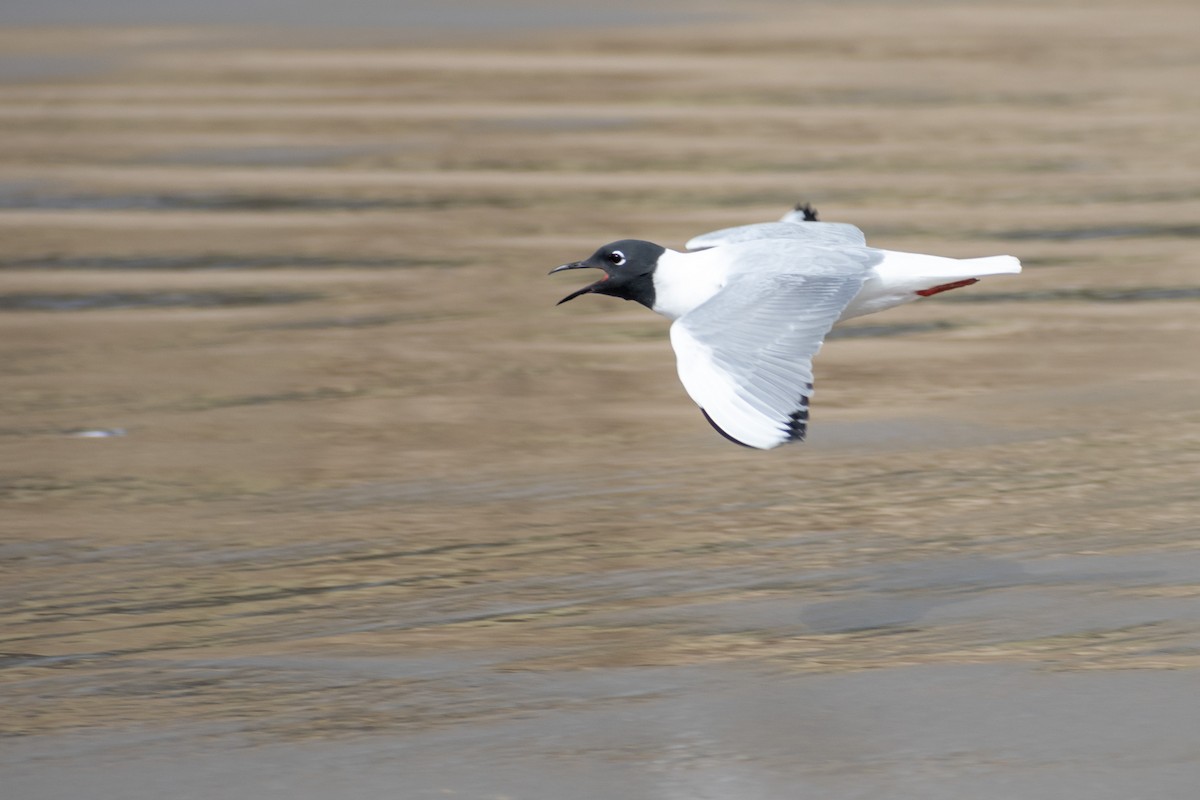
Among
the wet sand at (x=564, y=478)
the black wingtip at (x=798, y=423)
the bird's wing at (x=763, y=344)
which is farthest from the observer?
the bird's wing at (x=763, y=344)

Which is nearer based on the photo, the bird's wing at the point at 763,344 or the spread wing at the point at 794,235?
the bird's wing at the point at 763,344

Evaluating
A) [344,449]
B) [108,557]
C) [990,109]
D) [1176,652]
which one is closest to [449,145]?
[990,109]

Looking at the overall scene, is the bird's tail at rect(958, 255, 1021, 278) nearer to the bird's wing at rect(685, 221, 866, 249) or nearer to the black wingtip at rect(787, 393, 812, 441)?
the bird's wing at rect(685, 221, 866, 249)

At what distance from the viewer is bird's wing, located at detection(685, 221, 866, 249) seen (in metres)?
6.34

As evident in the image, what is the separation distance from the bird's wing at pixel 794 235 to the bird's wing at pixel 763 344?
1.05 ft

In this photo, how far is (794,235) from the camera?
→ 638cm

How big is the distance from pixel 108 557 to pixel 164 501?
0.58m

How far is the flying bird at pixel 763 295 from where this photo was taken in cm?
512

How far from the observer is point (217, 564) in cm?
568

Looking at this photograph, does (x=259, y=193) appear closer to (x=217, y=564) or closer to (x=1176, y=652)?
(x=217, y=564)

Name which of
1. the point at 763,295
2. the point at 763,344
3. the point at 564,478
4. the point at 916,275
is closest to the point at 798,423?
the point at 763,344

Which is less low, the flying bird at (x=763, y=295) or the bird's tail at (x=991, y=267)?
the bird's tail at (x=991, y=267)

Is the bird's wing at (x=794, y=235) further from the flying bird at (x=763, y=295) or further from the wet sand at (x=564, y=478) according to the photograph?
the wet sand at (x=564, y=478)

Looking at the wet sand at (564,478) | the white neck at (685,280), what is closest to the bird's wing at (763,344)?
the white neck at (685,280)
